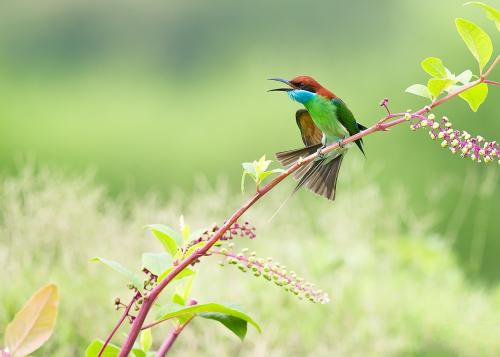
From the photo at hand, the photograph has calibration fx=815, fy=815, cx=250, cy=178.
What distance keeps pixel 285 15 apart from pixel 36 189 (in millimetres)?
3947

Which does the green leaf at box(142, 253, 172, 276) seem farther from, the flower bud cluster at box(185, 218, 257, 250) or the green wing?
the green wing

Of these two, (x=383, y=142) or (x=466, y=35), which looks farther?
(x=383, y=142)

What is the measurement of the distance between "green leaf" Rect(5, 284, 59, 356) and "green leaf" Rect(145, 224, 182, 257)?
24cm

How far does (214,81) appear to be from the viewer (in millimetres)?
6539

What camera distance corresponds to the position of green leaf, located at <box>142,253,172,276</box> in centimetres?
88

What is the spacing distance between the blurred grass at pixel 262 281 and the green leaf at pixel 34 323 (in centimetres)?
213

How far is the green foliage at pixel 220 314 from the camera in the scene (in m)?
0.81

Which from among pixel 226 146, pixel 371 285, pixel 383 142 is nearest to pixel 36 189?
pixel 371 285

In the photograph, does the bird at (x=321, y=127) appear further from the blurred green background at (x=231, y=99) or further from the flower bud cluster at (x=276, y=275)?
the blurred green background at (x=231, y=99)

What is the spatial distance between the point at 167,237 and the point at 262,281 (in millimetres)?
2553

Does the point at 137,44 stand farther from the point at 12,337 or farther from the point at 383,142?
the point at 12,337

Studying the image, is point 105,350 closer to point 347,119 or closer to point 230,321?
point 230,321

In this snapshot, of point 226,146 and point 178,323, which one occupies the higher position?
point 226,146

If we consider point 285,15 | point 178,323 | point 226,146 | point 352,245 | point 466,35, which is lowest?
point 178,323
